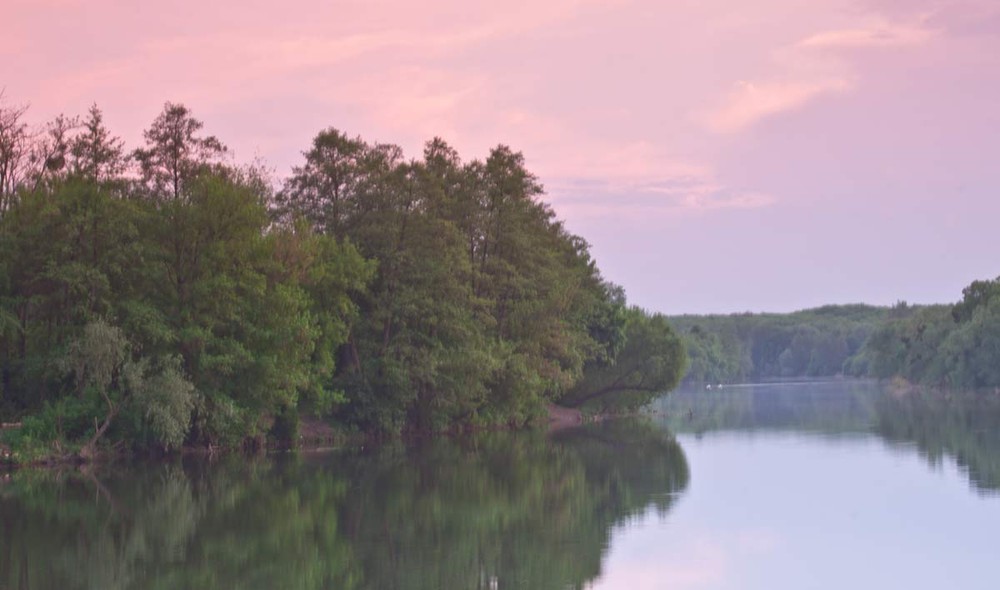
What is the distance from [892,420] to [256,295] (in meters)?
40.4

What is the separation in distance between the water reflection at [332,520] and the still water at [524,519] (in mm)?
84

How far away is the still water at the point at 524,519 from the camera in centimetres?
2188

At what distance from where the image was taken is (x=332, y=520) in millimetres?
29266

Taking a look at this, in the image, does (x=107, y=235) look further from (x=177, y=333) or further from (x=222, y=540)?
(x=222, y=540)

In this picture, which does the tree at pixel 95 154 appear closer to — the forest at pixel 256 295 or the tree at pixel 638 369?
the forest at pixel 256 295

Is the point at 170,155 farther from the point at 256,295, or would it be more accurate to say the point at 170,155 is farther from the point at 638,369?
the point at 638,369

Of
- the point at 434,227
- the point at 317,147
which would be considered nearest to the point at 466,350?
the point at 434,227

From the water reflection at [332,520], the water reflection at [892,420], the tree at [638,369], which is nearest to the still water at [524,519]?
the water reflection at [332,520]

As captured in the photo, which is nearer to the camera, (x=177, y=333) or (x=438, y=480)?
(x=438, y=480)

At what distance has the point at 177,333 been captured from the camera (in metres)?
44.2

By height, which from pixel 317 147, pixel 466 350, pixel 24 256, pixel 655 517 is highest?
pixel 317 147

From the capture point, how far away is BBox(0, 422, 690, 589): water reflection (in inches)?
862

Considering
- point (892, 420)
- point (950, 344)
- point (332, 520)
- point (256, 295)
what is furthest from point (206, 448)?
point (950, 344)

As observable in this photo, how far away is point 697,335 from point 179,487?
149676 mm
